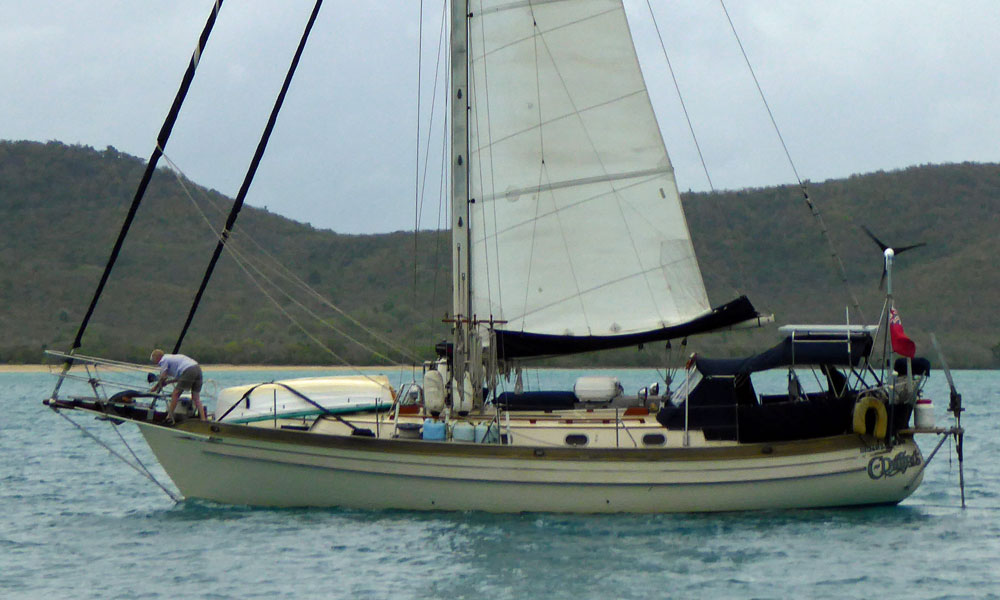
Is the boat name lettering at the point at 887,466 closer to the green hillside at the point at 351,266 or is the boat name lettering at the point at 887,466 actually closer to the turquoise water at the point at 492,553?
the turquoise water at the point at 492,553

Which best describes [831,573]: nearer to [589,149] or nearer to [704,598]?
[704,598]

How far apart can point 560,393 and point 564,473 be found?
3.05 meters

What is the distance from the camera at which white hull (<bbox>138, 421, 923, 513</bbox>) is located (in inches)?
650

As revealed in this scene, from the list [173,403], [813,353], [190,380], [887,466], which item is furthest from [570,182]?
[173,403]

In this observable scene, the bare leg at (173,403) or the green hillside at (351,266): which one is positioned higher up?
the green hillside at (351,266)

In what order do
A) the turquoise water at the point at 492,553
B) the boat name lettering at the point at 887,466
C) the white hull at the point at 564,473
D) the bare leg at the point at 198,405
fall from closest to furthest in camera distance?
the turquoise water at the point at 492,553, the white hull at the point at 564,473, the boat name lettering at the point at 887,466, the bare leg at the point at 198,405

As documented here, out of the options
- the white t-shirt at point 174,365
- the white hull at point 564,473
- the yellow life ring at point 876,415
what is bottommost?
the white hull at point 564,473

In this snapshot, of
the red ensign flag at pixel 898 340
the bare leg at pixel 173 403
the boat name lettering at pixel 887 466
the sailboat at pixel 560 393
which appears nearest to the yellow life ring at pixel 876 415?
the sailboat at pixel 560 393

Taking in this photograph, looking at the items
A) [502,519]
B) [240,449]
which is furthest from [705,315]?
[240,449]

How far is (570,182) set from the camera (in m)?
19.5

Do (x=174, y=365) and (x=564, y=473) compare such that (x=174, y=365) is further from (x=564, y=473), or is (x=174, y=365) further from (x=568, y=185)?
(x=568, y=185)

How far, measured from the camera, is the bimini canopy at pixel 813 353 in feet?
55.6

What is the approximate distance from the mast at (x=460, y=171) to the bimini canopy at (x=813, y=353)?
3.97 meters

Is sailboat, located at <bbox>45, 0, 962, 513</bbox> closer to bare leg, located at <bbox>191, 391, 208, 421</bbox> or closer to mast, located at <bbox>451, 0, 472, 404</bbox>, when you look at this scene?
mast, located at <bbox>451, 0, 472, 404</bbox>
